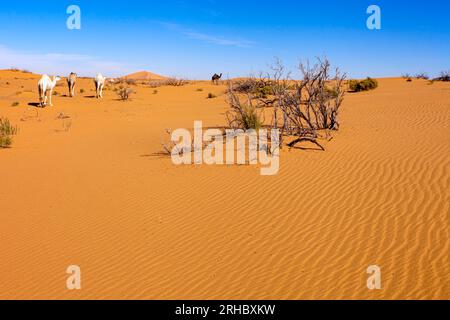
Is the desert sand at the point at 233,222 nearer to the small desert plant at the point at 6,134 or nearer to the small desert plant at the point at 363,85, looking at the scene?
the small desert plant at the point at 6,134

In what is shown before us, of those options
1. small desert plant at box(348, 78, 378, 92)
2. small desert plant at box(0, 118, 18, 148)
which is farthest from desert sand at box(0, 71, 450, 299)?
small desert plant at box(348, 78, 378, 92)

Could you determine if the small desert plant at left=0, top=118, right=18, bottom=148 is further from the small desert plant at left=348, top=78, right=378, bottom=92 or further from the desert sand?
the small desert plant at left=348, top=78, right=378, bottom=92

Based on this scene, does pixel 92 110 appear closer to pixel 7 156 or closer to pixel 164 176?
pixel 7 156

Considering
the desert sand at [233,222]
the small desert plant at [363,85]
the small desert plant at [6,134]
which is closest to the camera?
the desert sand at [233,222]

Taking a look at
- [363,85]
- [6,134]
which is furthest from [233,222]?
[363,85]

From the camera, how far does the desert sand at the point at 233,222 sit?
4453 millimetres

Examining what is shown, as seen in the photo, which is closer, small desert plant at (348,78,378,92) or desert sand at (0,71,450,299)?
desert sand at (0,71,450,299)

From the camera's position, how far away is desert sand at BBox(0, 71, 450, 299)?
4.45 metres

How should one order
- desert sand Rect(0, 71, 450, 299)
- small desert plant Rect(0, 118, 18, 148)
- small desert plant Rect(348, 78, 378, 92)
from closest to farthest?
desert sand Rect(0, 71, 450, 299) < small desert plant Rect(0, 118, 18, 148) < small desert plant Rect(348, 78, 378, 92)

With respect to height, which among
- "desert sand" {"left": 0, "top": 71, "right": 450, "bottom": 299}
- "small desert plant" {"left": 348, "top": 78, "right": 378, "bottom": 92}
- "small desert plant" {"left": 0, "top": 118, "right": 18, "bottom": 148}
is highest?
"small desert plant" {"left": 348, "top": 78, "right": 378, "bottom": 92}

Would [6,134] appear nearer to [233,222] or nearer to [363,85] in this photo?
[233,222]

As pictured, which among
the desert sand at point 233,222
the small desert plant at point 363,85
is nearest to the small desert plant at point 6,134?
the desert sand at point 233,222

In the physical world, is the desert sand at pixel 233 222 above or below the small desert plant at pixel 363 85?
below
